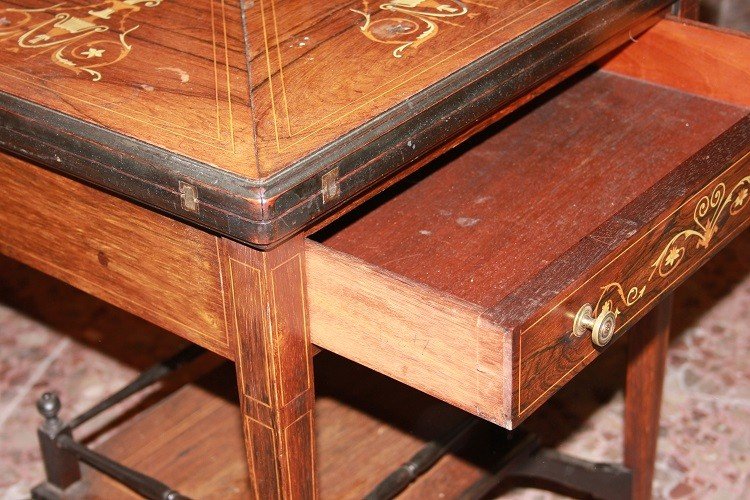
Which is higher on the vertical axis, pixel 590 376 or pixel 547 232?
pixel 547 232

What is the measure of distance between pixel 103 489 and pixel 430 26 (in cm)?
74

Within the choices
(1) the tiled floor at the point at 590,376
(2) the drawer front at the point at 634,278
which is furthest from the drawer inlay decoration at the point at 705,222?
(1) the tiled floor at the point at 590,376

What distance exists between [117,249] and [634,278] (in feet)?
1.35

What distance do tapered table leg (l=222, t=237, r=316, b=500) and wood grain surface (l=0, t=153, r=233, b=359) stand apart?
0.03 m

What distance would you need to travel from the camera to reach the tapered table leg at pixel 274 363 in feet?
3.23

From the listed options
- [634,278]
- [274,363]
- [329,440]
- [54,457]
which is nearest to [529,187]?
[634,278]

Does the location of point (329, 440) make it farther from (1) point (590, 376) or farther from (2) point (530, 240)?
(2) point (530, 240)

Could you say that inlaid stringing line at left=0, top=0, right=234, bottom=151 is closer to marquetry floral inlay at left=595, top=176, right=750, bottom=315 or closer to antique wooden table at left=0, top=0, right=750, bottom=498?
antique wooden table at left=0, top=0, right=750, bottom=498

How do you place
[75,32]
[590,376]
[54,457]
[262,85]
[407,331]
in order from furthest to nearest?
[590,376], [54,457], [75,32], [262,85], [407,331]

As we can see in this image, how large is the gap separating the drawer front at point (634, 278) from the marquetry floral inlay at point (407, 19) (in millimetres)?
264

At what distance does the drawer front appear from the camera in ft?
3.12

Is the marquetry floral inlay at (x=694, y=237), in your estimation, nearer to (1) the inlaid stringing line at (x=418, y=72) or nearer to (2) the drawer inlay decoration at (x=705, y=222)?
(2) the drawer inlay decoration at (x=705, y=222)

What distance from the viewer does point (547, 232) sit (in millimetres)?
1130

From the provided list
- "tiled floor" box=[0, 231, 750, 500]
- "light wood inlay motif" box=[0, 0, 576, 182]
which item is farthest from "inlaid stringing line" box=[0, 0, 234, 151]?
"tiled floor" box=[0, 231, 750, 500]
